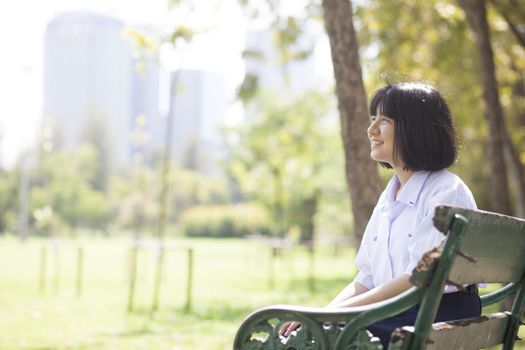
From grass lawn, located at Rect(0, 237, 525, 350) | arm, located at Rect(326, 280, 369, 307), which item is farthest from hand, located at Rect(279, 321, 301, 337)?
grass lawn, located at Rect(0, 237, 525, 350)

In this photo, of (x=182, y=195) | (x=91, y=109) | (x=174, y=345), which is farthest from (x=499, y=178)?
(x=91, y=109)

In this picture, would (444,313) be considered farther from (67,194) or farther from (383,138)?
(67,194)

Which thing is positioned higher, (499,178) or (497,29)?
(497,29)

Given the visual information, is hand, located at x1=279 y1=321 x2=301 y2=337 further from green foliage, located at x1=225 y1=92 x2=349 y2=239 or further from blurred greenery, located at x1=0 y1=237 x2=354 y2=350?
green foliage, located at x1=225 y1=92 x2=349 y2=239

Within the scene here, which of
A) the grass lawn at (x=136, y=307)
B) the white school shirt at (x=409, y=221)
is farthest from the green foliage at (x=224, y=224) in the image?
the white school shirt at (x=409, y=221)

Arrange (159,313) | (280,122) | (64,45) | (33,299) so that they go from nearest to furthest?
1. (159,313)
2. (33,299)
3. (280,122)
4. (64,45)

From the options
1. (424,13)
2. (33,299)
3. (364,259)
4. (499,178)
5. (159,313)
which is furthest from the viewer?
(424,13)

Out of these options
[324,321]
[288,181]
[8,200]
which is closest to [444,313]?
[324,321]

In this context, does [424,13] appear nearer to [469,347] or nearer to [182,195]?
[469,347]

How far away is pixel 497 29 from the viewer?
43.7 feet

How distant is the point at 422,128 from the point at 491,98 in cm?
652

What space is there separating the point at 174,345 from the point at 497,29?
28.3 ft

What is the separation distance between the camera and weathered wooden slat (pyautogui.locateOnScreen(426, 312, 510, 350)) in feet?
8.27

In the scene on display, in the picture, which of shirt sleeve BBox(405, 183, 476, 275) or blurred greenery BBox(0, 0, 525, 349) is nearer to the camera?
shirt sleeve BBox(405, 183, 476, 275)
